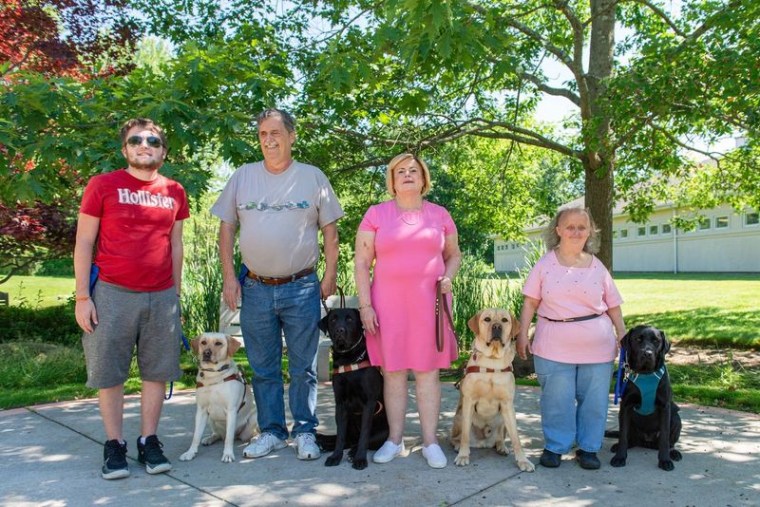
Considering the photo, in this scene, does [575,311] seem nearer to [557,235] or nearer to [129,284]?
[557,235]

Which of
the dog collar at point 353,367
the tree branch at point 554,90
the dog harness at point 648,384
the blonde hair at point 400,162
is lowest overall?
the dog harness at point 648,384

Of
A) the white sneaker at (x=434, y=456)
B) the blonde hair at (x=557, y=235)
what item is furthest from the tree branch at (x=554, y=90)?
the white sneaker at (x=434, y=456)

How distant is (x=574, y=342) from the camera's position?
13.6ft

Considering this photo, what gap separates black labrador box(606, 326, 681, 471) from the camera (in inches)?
159

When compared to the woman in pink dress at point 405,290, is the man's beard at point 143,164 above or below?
above

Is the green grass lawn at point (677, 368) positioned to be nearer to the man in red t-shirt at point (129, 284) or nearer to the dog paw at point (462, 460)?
the man in red t-shirt at point (129, 284)

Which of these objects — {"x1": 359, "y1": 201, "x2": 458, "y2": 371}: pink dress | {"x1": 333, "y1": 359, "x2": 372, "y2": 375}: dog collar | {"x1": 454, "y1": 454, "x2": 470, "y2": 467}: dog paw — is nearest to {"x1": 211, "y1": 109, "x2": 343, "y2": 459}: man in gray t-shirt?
{"x1": 333, "y1": 359, "x2": 372, "y2": 375}: dog collar

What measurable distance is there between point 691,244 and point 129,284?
29926mm

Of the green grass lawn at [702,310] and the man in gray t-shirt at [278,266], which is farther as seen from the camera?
the green grass lawn at [702,310]

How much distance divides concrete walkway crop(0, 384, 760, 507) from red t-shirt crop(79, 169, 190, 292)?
121 cm

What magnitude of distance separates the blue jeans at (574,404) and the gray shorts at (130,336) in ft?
8.10

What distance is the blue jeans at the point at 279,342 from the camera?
4316 millimetres

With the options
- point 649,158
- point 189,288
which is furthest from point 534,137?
point 189,288

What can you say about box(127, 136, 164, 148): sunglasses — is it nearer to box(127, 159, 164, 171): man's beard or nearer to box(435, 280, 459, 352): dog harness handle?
box(127, 159, 164, 171): man's beard
